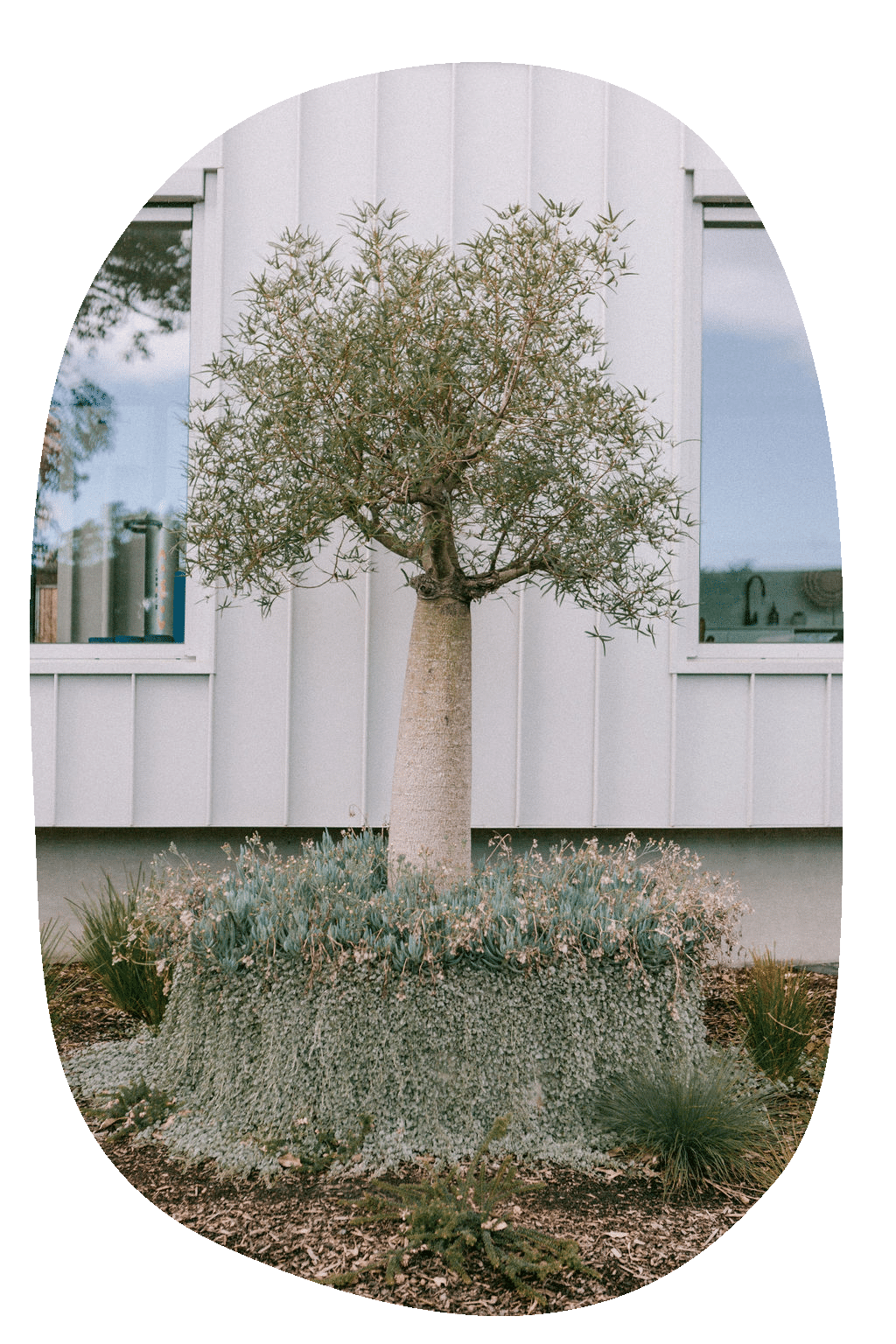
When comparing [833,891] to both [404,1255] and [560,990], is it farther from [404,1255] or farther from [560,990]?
[404,1255]

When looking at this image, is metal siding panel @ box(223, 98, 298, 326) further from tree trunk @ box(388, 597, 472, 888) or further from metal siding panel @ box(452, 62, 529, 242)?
tree trunk @ box(388, 597, 472, 888)

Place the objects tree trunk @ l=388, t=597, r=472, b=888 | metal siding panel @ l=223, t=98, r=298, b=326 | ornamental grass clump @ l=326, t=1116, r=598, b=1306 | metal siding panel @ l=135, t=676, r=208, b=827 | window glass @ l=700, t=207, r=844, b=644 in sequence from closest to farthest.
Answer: ornamental grass clump @ l=326, t=1116, r=598, b=1306 → tree trunk @ l=388, t=597, r=472, b=888 → window glass @ l=700, t=207, r=844, b=644 → metal siding panel @ l=223, t=98, r=298, b=326 → metal siding panel @ l=135, t=676, r=208, b=827

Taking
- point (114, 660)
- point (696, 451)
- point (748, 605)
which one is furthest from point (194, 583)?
point (748, 605)

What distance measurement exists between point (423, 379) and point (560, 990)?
2.09 m

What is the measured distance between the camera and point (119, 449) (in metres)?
3.67

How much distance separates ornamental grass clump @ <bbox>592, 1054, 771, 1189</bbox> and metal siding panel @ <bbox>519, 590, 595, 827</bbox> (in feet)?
4.06

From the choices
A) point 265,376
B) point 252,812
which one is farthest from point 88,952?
point 265,376

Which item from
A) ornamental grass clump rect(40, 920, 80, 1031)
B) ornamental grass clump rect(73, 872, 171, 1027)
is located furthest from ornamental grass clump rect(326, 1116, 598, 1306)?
ornamental grass clump rect(40, 920, 80, 1031)

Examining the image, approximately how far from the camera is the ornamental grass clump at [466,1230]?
2727 mm

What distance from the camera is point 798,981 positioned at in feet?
12.0

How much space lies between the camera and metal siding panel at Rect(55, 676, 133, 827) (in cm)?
398

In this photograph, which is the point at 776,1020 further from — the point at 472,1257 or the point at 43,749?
the point at 43,749

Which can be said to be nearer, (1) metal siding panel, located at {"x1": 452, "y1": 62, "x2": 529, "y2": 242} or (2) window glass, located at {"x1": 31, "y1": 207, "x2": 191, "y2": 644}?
(2) window glass, located at {"x1": 31, "y1": 207, "x2": 191, "y2": 644}

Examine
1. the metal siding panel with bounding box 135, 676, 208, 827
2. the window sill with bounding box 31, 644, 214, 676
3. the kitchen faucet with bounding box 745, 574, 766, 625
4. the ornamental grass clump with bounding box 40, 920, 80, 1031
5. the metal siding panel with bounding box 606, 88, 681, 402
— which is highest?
the metal siding panel with bounding box 606, 88, 681, 402
